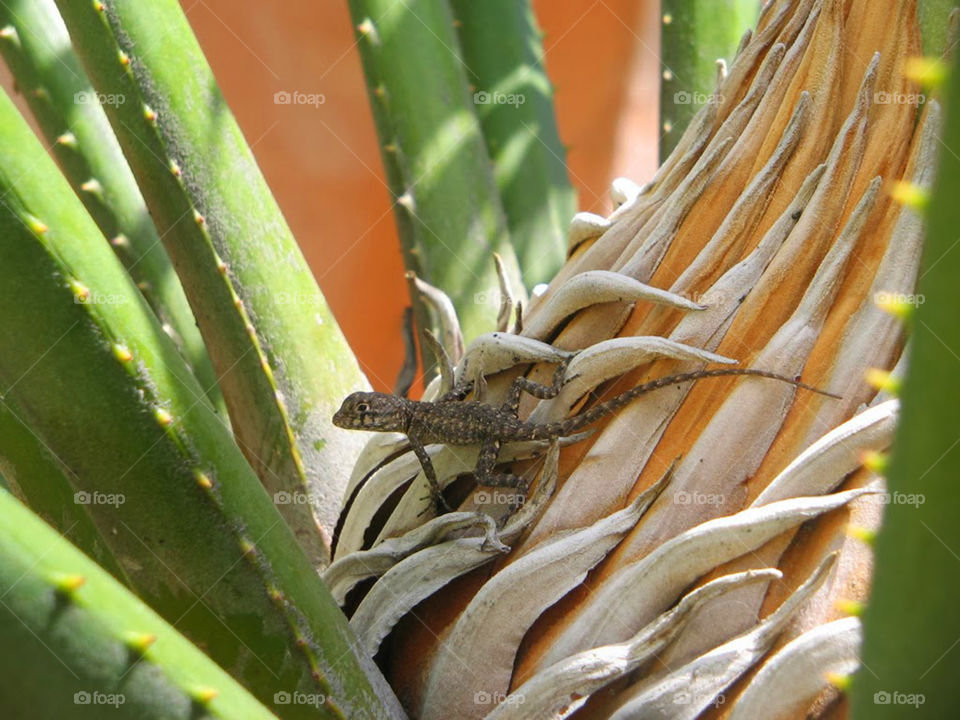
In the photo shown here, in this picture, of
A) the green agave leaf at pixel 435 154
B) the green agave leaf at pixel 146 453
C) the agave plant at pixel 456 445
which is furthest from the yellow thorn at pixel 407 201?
the green agave leaf at pixel 146 453

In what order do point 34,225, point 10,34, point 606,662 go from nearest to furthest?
1. point 34,225
2. point 606,662
3. point 10,34

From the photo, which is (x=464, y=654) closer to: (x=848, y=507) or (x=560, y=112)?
(x=848, y=507)

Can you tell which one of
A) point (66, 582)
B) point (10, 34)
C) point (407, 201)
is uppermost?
point (10, 34)

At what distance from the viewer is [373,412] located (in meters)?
1.45

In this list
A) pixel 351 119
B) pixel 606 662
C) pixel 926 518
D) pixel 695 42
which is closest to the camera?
pixel 926 518

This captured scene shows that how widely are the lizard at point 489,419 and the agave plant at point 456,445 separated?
0.02m

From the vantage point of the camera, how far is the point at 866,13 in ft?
3.08

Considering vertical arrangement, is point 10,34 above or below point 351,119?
above

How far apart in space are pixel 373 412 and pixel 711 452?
69 centimetres

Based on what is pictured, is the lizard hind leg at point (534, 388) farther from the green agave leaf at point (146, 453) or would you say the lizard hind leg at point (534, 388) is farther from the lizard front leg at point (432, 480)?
the green agave leaf at point (146, 453)

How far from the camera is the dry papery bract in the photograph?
0.79 meters

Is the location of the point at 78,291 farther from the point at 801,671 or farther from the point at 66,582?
the point at 801,671

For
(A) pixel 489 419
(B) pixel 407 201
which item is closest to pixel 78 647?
(A) pixel 489 419

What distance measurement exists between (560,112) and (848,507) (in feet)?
7.26
